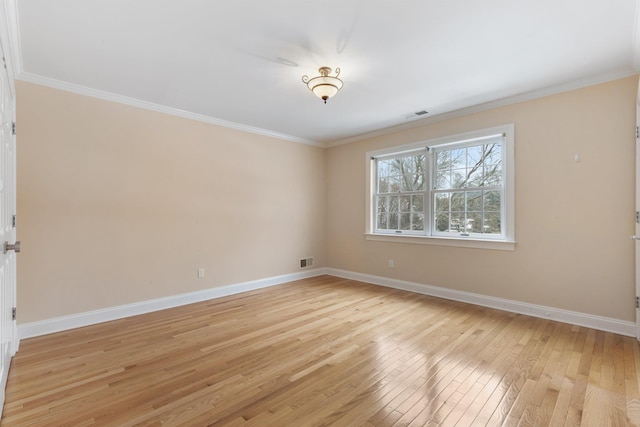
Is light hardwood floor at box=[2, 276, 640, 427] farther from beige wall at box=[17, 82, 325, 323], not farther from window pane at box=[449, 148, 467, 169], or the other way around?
window pane at box=[449, 148, 467, 169]

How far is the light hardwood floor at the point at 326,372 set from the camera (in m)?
1.79

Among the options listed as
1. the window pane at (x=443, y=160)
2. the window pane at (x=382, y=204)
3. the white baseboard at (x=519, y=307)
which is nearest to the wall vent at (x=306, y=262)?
the white baseboard at (x=519, y=307)

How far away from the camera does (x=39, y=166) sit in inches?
118

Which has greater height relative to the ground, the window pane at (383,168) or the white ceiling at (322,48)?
the white ceiling at (322,48)

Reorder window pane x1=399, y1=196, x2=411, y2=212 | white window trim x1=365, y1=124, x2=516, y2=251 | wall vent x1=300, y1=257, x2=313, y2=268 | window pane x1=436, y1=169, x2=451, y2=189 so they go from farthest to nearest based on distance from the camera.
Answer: wall vent x1=300, y1=257, x2=313, y2=268
window pane x1=399, y1=196, x2=411, y2=212
window pane x1=436, y1=169, x2=451, y2=189
white window trim x1=365, y1=124, x2=516, y2=251

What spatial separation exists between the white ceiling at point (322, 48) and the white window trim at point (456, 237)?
0.49 meters

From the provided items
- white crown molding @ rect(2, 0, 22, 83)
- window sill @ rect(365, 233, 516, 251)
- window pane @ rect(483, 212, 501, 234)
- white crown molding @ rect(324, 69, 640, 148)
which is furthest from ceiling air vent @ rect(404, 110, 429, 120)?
white crown molding @ rect(2, 0, 22, 83)

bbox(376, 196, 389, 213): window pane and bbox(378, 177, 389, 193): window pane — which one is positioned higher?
bbox(378, 177, 389, 193): window pane

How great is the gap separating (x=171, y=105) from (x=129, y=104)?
457 millimetres

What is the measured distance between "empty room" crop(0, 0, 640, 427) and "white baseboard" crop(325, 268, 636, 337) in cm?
3

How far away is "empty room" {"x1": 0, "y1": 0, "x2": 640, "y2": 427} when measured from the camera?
6.61 ft

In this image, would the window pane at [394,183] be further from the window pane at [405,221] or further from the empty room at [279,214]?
the window pane at [405,221]

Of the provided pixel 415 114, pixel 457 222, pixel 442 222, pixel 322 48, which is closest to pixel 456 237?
pixel 457 222

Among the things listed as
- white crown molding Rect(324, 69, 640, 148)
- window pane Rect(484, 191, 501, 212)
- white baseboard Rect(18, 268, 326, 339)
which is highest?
white crown molding Rect(324, 69, 640, 148)
